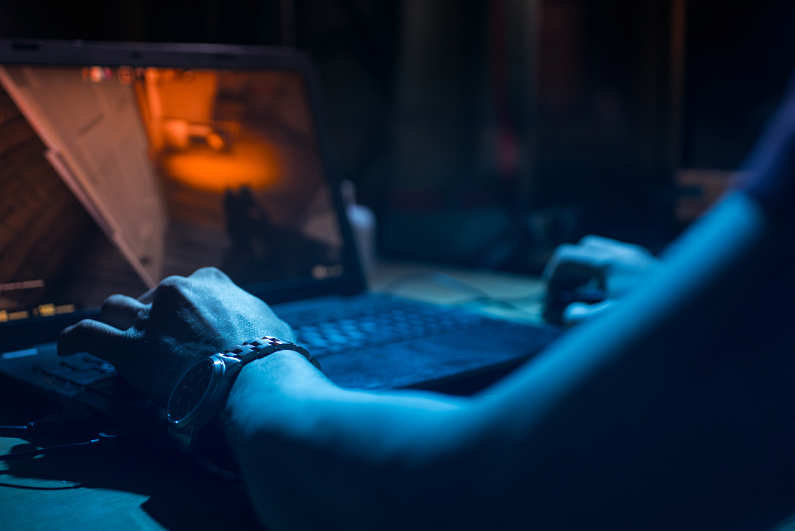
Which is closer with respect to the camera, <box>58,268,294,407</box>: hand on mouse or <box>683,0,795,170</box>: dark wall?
<box>58,268,294,407</box>: hand on mouse

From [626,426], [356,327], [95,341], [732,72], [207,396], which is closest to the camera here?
[626,426]

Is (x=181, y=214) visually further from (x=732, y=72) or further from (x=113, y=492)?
(x=732, y=72)

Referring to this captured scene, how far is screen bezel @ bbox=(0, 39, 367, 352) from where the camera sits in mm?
639

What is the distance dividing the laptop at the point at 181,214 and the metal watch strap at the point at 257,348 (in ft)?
0.40

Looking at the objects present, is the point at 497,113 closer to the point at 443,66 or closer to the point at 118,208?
the point at 443,66

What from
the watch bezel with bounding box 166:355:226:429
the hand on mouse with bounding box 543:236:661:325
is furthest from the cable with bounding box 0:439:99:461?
the hand on mouse with bounding box 543:236:661:325

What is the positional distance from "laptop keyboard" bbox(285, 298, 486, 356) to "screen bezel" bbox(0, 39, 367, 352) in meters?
0.05

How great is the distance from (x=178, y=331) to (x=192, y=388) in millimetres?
58

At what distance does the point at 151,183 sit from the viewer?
0.74 m

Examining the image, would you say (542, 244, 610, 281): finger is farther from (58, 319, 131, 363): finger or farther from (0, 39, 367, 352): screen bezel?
(58, 319, 131, 363): finger

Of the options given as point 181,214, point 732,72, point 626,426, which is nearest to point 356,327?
point 181,214

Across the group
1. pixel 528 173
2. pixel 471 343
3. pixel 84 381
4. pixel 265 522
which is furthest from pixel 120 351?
pixel 528 173

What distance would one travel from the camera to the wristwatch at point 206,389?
0.38m

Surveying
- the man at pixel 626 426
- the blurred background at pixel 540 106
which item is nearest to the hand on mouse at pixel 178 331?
the man at pixel 626 426
